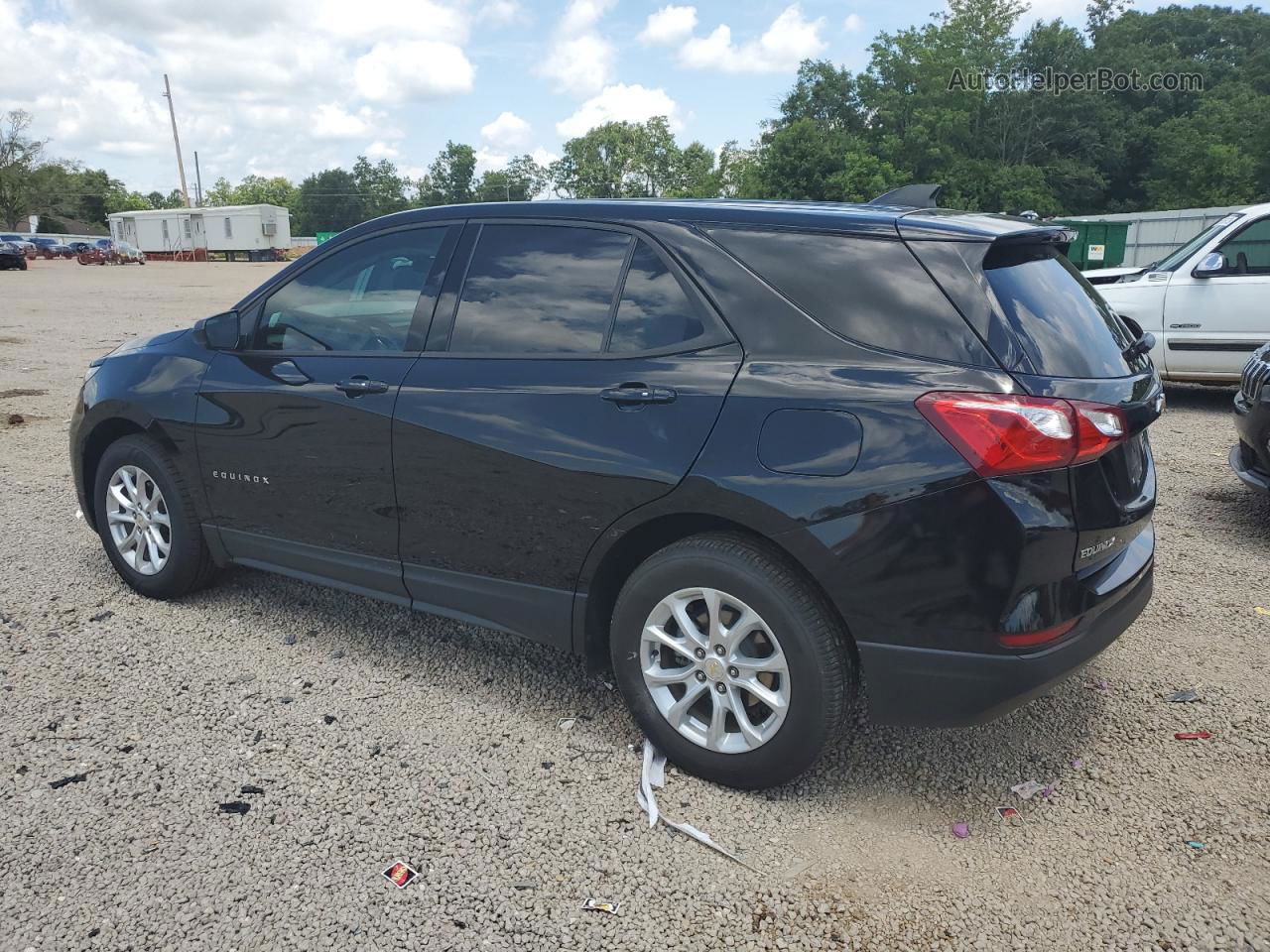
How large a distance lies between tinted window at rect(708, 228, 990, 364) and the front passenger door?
1317mm

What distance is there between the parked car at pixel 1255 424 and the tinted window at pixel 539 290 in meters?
3.82

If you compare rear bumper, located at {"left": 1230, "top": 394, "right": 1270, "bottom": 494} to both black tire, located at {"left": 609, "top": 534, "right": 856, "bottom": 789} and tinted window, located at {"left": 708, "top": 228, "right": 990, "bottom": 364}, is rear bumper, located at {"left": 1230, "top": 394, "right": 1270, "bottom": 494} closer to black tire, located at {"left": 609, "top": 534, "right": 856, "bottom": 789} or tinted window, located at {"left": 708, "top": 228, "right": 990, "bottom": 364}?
tinted window, located at {"left": 708, "top": 228, "right": 990, "bottom": 364}

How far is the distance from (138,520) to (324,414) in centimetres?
141

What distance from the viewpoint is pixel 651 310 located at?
3064 millimetres

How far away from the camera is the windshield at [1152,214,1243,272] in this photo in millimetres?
8578

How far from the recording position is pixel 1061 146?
59.0 metres

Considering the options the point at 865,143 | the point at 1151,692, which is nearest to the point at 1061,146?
the point at 865,143

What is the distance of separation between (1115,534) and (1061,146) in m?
64.6

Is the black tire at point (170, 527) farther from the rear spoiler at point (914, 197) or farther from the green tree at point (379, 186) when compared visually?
the green tree at point (379, 186)

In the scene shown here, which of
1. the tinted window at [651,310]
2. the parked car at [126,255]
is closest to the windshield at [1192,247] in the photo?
the tinted window at [651,310]

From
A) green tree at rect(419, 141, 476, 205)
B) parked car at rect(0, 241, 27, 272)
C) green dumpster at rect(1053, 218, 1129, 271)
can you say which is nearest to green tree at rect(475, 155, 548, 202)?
green tree at rect(419, 141, 476, 205)

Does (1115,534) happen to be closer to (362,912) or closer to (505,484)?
(505,484)

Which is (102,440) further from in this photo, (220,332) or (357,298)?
(357,298)

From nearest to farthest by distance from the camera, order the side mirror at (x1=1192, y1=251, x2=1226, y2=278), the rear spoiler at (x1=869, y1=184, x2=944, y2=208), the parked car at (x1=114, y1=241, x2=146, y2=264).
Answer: the rear spoiler at (x1=869, y1=184, x2=944, y2=208) → the side mirror at (x1=1192, y1=251, x2=1226, y2=278) → the parked car at (x1=114, y1=241, x2=146, y2=264)
